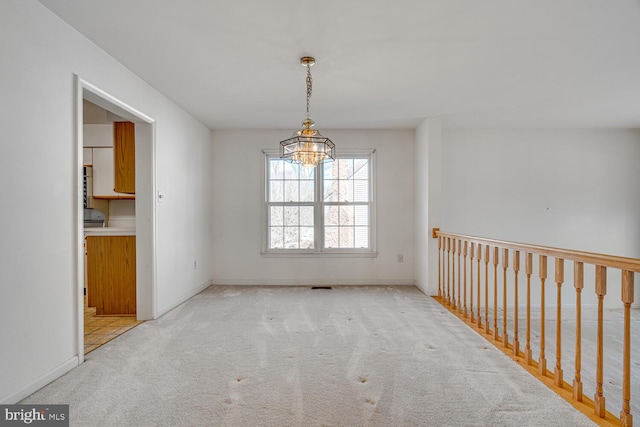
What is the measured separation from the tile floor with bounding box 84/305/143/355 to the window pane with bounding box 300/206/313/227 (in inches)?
103

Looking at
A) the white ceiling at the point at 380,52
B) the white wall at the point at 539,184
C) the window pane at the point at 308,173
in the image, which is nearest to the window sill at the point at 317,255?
the window pane at the point at 308,173

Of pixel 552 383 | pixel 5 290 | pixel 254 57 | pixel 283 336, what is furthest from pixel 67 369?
pixel 552 383

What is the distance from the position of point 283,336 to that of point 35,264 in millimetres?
1832

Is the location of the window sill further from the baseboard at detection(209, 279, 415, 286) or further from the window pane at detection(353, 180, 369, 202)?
the window pane at detection(353, 180, 369, 202)

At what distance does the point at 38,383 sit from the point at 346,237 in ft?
12.9

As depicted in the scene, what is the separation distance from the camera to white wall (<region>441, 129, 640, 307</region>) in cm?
518

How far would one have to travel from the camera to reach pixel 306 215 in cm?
533

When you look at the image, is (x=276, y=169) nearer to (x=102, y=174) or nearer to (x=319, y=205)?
(x=319, y=205)

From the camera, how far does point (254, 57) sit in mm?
2805

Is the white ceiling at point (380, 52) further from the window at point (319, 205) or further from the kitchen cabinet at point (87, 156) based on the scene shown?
the kitchen cabinet at point (87, 156)

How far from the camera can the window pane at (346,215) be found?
5.31 m

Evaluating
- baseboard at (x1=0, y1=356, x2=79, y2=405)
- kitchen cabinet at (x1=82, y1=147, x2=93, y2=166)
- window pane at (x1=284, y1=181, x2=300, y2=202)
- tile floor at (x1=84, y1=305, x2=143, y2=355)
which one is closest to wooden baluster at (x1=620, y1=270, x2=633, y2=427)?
baseboard at (x1=0, y1=356, x2=79, y2=405)

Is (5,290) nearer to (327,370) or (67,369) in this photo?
(67,369)

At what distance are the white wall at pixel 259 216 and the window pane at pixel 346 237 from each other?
0.23m
